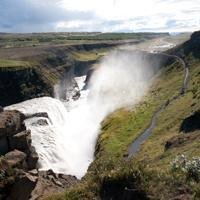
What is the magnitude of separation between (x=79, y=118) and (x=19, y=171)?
89281mm

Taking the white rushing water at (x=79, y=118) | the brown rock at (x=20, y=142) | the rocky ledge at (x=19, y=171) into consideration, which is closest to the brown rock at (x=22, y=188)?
the rocky ledge at (x=19, y=171)

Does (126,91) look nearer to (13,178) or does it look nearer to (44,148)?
(44,148)

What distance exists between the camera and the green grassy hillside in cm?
3697

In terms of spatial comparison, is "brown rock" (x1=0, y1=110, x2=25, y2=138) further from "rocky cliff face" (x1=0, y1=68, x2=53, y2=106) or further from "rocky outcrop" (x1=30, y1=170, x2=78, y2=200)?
"rocky cliff face" (x1=0, y1=68, x2=53, y2=106)

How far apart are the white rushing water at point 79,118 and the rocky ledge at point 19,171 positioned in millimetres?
14495

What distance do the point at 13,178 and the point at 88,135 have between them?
6818 centimetres

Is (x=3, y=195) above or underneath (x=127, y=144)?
above

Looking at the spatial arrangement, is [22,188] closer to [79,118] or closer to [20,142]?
[20,142]

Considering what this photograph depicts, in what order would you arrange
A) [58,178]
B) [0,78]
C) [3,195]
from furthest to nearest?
[0,78] < [58,178] < [3,195]

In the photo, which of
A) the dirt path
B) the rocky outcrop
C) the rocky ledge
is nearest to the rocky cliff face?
the dirt path

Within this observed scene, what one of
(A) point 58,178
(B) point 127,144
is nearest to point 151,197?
(A) point 58,178

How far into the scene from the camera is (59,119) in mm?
132625

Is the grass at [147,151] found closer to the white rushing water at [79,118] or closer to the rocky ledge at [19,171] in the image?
the white rushing water at [79,118]

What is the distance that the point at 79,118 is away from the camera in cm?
14000
